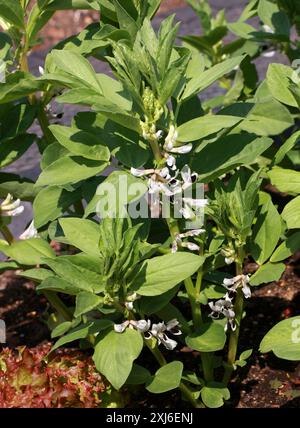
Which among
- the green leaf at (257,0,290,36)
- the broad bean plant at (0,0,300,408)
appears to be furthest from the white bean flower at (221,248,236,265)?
the green leaf at (257,0,290,36)

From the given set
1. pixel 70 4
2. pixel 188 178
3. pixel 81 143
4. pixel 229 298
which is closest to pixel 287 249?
pixel 229 298

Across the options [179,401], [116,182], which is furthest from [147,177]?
[179,401]

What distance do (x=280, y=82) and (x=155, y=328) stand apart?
65 cm

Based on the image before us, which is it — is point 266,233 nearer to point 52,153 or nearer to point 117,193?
point 117,193

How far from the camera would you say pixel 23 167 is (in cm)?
337

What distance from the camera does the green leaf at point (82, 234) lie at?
1582mm

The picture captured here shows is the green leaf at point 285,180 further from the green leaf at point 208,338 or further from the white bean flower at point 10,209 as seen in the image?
the white bean flower at point 10,209

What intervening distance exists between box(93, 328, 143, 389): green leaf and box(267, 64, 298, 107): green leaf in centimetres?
65

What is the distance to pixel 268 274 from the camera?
1644 mm

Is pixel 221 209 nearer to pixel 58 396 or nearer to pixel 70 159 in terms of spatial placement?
pixel 70 159

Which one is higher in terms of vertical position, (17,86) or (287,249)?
(17,86)

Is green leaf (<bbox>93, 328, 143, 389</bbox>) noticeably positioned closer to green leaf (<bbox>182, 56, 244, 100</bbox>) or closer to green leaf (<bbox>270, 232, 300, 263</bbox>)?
green leaf (<bbox>270, 232, 300, 263</bbox>)

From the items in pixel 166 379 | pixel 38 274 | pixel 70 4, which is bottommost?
pixel 166 379

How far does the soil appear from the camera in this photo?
1.96 metres
